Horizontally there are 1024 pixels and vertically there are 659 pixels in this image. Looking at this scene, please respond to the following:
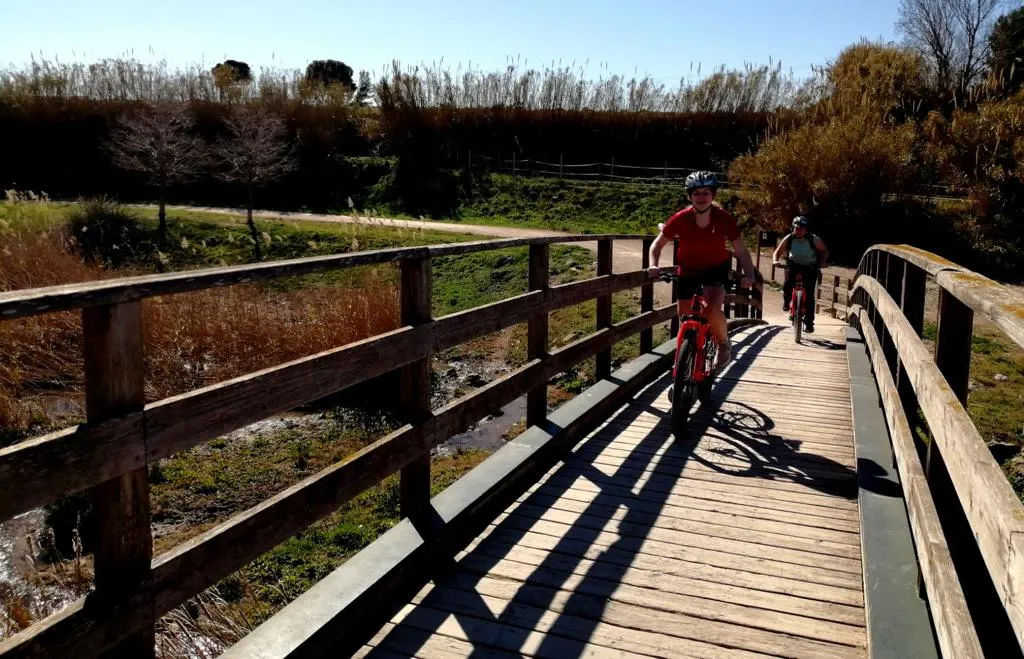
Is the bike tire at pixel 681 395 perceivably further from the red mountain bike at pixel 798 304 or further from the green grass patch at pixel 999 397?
the red mountain bike at pixel 798 304

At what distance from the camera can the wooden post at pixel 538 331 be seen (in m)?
5.72

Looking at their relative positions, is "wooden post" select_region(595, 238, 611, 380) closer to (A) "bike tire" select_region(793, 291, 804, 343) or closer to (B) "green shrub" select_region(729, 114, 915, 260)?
(A) "bike tire" select_region(793, 291, 804, 343)

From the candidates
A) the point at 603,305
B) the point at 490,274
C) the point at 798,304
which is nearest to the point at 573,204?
the point at 490,274

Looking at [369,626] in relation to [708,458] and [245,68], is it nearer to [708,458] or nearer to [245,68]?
[708,458]

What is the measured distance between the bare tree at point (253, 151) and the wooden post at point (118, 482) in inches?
1055

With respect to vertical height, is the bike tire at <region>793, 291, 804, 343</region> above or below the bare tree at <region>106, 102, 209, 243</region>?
below

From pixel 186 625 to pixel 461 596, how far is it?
241cm

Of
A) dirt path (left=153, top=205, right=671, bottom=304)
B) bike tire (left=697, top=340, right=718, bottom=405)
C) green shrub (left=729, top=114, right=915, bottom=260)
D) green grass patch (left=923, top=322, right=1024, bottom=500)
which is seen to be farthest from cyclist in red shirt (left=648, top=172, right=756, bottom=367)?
green shrub (left=729, top=114, right=915, bottom=260)

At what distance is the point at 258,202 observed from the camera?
35.9 meters

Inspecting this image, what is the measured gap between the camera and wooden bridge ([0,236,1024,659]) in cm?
235

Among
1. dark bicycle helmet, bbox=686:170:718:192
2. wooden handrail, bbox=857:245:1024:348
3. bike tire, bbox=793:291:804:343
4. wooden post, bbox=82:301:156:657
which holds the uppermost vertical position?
dark bicycle helmet, bbox=686:170:718:192

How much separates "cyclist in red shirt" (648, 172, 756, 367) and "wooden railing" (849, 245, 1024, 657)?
7.31 ft

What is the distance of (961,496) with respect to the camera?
2318 millimetres

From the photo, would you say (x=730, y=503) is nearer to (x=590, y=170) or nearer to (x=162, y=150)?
(x=162, y=150)
